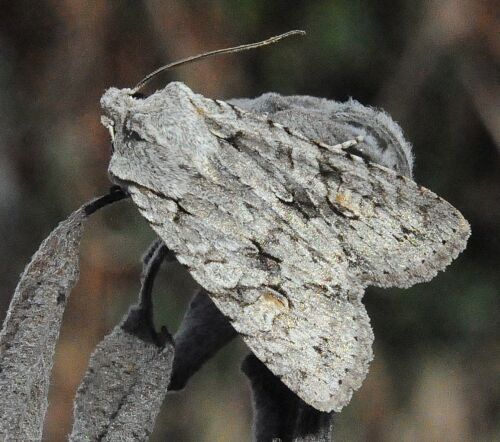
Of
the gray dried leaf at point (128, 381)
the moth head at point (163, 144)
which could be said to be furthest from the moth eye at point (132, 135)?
the gray dried leaf at point (128, 381)

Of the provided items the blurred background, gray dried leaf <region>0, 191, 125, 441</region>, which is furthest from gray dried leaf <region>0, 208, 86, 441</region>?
the blurred background

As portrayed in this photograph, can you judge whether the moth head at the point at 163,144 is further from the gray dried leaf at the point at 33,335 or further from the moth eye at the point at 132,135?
the gray dried leaf at the point at 33,335

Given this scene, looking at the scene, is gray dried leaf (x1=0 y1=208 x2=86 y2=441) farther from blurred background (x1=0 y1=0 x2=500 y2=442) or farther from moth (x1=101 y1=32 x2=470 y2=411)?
blurred background (x1=0 y1=0 x2=500 y2=442)

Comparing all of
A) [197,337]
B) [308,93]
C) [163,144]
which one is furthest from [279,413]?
[308,93]

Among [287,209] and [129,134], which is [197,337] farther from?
[129,134]

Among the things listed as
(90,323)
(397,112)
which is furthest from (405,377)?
(90,323)
